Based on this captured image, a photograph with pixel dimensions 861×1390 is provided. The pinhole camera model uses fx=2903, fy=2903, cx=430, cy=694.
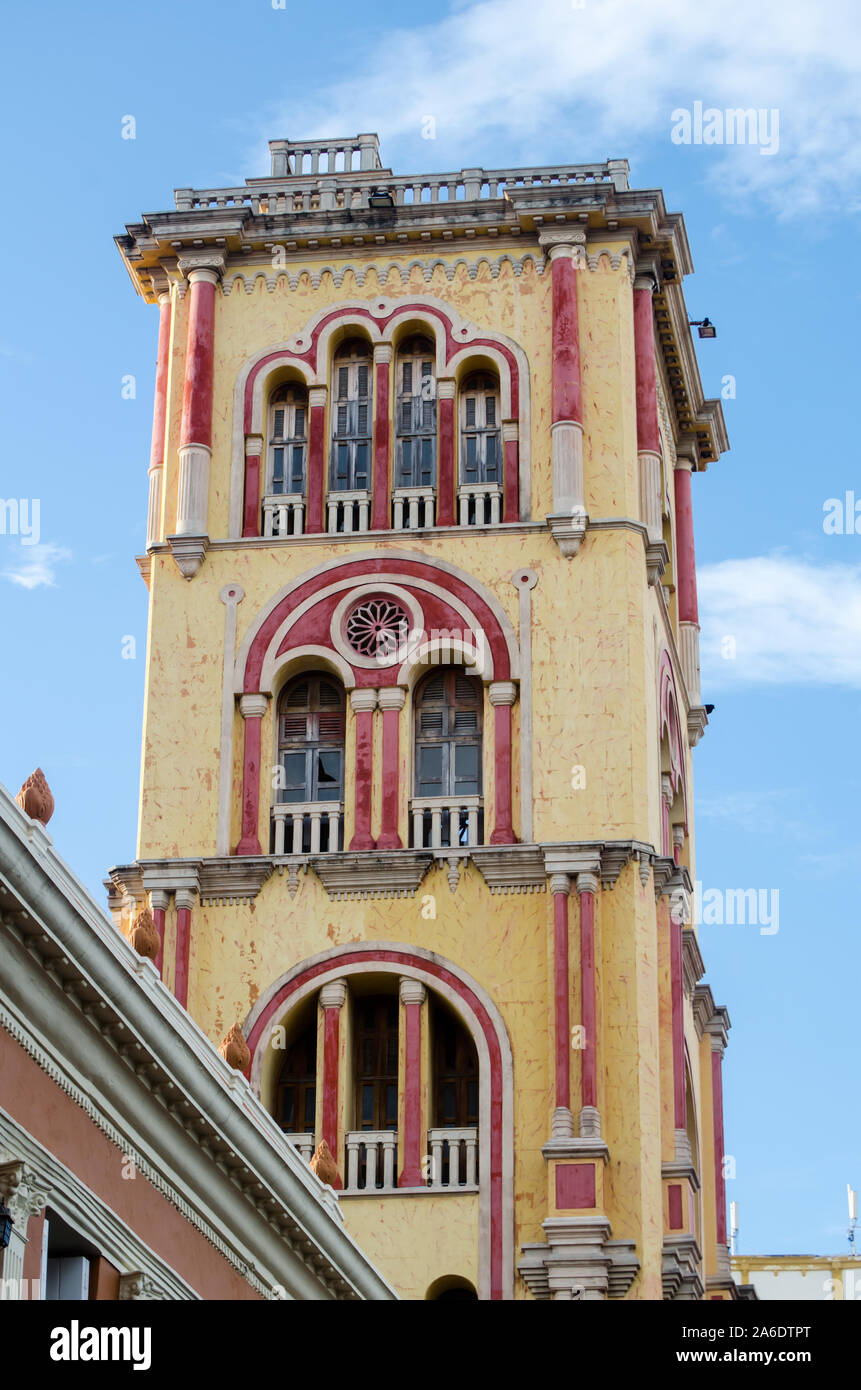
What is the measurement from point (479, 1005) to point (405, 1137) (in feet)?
6.45

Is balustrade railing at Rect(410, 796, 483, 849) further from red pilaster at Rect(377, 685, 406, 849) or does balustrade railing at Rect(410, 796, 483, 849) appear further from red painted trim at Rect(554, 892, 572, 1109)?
red painted trim at Rect(554, 892, 572, 1109)

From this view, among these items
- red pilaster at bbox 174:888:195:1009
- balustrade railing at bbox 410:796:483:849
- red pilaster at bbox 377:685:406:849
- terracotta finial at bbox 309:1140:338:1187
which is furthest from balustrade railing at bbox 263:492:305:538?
terracotta finial at bbox 309:1140:338:1187

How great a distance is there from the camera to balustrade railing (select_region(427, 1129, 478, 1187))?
3697 cm

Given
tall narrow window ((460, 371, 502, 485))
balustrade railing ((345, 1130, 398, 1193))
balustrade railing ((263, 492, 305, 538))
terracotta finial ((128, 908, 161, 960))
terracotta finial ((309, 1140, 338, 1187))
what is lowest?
terracotta finial ((309, 1140, 338, 1187))

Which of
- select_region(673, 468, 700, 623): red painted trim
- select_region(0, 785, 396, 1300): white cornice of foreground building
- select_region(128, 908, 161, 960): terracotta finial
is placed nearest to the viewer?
select_region(0, 785, 396, 1300): white cornice of foreground building

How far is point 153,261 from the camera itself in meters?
43.5

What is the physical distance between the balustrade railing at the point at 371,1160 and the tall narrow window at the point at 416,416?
9437 mm

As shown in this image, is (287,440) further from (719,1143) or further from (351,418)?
(719,1143)

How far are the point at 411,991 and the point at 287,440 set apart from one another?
8829 millimetres

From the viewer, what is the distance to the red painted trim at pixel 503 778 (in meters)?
38.5

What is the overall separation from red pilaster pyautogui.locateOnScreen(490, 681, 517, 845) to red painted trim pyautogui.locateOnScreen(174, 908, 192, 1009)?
4.19 metres

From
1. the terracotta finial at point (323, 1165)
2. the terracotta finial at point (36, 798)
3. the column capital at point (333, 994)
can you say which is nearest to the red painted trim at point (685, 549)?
the column capital at point (333, 994)
